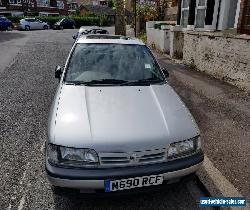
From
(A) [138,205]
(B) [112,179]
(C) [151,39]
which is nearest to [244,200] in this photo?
(A) [138,205]

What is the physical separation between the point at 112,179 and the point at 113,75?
188 cm

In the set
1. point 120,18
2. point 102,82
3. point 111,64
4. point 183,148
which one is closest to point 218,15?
point 120,18

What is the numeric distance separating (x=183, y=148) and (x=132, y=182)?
2.35 feet

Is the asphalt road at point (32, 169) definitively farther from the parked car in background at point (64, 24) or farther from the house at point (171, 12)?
the parked car in background at point (64, 24)

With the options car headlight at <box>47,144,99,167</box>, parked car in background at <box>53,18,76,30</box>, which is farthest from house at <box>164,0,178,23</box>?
parked car in background at <box>53,18,76,30</box>

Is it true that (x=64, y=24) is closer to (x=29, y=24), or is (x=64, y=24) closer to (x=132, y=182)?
(x=29, y=24)

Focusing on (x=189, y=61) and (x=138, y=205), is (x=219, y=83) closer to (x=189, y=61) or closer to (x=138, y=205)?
(x=189, y=61)

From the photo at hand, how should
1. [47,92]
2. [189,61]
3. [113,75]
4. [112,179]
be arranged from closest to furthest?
1. [112,179]
2. [113,75]
3. [47,92]
4. [189,61]

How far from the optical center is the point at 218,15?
11578 millimetres

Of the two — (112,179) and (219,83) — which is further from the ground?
(112,179)

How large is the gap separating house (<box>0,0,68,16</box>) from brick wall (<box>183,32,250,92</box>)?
49.3 metres

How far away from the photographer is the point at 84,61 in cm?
457

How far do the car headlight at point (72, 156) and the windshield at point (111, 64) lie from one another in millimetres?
1485

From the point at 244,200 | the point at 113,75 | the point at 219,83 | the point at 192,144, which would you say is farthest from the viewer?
the point at 219,83
